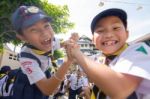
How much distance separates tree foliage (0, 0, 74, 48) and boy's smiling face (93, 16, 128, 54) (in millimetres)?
5527

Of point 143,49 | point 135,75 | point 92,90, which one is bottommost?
point 92,90

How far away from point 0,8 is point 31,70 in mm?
10124

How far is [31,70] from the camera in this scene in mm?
2453

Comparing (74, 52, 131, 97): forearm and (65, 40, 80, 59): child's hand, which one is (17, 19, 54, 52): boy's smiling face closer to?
(65, 40, 80, 59): child's hand

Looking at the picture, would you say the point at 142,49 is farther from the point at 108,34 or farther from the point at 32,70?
the point at 32,70

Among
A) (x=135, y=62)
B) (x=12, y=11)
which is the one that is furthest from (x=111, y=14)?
(x=12, y=11)

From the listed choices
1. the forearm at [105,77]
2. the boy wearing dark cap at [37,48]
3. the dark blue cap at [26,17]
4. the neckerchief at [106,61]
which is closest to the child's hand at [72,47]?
the forearm at [105,77]

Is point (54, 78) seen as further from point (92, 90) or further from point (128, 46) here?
point (128, 46)

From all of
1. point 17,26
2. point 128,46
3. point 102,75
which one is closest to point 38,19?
point 17,26

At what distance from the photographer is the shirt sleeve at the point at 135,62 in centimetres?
158

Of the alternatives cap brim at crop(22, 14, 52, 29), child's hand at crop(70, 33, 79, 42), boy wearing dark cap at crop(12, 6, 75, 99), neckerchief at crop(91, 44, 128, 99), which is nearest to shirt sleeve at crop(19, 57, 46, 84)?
boy wearing dark cap at crop(12, 6, 75, 99)

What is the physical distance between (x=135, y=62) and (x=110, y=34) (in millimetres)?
279

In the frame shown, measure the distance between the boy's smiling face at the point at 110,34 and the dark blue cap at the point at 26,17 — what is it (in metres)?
0.76

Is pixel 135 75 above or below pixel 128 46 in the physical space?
below
